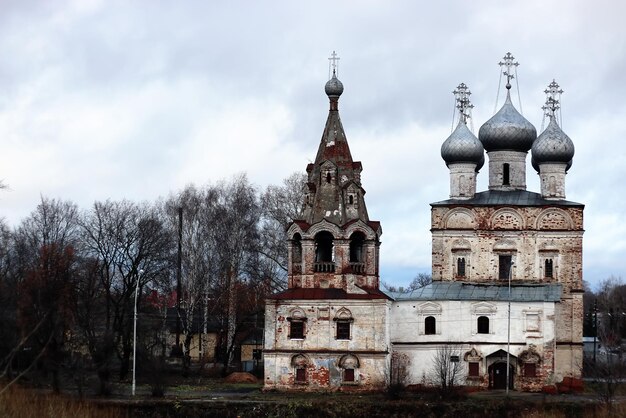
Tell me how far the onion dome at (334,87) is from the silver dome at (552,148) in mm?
8980

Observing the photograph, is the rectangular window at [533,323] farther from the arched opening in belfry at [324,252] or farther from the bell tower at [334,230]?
the arched opening in belfry at [324,252]

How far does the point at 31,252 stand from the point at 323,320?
20474 mm

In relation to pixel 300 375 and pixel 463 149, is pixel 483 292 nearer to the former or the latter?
pixel 463 149

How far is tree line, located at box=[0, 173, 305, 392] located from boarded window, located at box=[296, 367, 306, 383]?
7.56 m

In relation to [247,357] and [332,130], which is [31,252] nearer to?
[247,357]

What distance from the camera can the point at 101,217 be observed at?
200 feet

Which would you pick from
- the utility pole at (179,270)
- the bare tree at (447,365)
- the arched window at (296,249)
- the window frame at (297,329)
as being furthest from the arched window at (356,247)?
the utility pole at (179,270)

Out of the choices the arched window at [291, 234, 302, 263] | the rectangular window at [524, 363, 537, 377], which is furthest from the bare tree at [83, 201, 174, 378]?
the rectangular window at [524, 363, 537, 377]

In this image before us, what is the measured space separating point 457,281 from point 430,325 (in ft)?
9.87

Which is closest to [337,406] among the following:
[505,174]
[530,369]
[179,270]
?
[530,369]

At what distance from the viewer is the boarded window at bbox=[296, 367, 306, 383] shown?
48531mm

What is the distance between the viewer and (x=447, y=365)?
4862 centimetres

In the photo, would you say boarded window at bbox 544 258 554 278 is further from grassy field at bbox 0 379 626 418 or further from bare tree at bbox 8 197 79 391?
bare tree at bbox 8 197 79 391

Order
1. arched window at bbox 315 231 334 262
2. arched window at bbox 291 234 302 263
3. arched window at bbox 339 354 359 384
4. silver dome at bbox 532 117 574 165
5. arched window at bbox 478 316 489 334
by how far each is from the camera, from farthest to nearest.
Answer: silver dome at bbox 532 117 574 165 < arched window at bbox 478 316 489 334 < arched window at bbox 291 234 302 263 < arched window at bbox 315 231 334 262 < arched window at bbox 339 354 359 384
